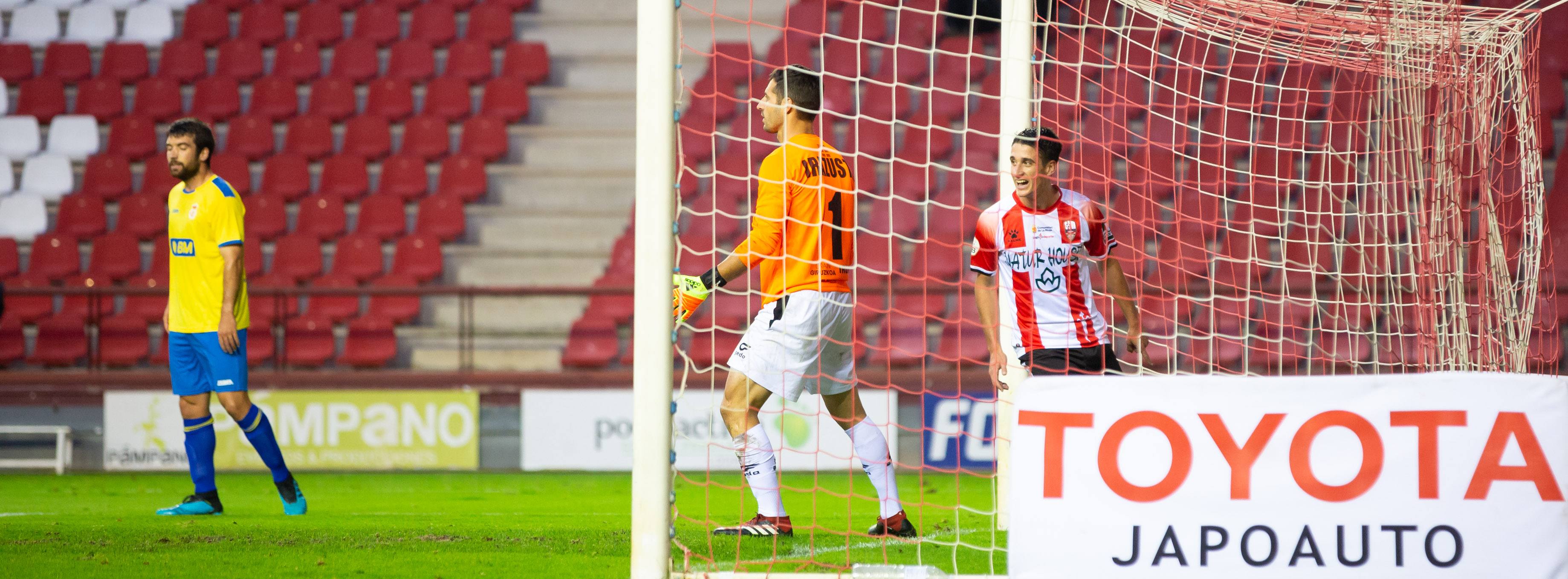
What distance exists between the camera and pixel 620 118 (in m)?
12.1

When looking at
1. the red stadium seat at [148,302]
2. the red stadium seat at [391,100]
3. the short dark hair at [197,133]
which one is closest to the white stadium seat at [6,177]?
the red stadium seat at [148,302]

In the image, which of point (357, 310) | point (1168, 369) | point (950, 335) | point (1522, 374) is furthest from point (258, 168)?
point (1522, 374)

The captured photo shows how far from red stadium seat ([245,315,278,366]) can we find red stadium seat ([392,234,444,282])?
3.57 feet

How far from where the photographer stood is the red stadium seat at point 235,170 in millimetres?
11273

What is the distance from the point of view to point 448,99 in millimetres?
11773

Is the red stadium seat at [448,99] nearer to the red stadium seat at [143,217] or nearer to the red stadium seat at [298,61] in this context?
the red stadium seat at [298,61]

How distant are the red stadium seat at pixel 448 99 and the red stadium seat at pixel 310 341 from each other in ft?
8.24

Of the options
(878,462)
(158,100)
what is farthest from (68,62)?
(878,462)

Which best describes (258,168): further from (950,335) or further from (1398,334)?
(1398,334)

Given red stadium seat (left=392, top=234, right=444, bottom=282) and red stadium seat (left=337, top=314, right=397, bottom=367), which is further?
red stadium seat (left=392, top=234, right=444, bottom=282)

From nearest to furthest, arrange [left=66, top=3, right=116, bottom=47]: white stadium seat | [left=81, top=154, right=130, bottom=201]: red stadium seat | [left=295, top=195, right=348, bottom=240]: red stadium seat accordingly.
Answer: [left=295, top=195, right=348, bottom=240]: red stadium seat, [left=81, top=154, right=130, bottom=201]: red stadium seat, [left=66, top=3, right=116, bottom=47]: white stadium seat

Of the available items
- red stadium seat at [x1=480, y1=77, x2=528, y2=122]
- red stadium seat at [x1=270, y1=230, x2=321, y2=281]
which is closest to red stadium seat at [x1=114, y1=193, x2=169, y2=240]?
red stadium seat at [x1=270, y1=230, x2=321, y2=281]

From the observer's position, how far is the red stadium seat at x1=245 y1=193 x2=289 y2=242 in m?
10.9

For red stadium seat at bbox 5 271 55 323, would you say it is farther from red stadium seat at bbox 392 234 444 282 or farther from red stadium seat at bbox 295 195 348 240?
red stadium seat at bbox 392 234 444 282
